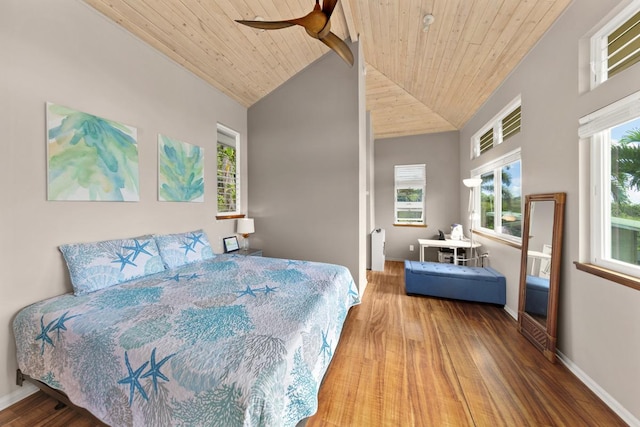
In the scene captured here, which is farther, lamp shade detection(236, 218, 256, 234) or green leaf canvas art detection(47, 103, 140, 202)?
lamp shade detection(236, 218, 256, 234)

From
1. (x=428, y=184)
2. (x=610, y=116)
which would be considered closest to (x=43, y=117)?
(x=610, y=116)

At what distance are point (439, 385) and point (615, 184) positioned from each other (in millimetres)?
1883

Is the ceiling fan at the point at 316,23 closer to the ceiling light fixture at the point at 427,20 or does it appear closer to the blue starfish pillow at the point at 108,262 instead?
the ceiling light fixture at the point at 427,20

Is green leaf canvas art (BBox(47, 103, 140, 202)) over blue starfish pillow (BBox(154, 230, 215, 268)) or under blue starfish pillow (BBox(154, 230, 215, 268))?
over

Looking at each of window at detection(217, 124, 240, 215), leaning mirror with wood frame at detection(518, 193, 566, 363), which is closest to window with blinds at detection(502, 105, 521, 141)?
leaning mirror with wood frame at detection(518, 193, 566, 363)

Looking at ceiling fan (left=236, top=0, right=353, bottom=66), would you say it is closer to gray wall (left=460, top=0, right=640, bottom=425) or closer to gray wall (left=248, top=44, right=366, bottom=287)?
gray wall (left=248, top=44, right=366, bottom=287)

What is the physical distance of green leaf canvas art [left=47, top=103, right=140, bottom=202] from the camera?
1.76 metres

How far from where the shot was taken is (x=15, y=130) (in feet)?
5.18

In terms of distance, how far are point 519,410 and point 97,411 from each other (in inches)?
98.0

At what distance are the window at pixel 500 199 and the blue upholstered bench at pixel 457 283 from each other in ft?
1.94

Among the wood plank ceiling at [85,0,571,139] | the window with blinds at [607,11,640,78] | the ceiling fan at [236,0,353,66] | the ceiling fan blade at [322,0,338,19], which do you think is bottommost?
the window with blinds at [607,11,640,78]

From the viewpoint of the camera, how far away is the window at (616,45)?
4.70 ft

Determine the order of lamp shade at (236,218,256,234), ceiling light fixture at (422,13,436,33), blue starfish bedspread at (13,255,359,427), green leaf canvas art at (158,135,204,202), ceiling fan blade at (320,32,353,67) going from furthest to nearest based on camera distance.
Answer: lamp shade at (236,218,256,234), green leaf canvas art at (158,135,204,202), ceiling light fixture at (422,13,436,33), ceiling fan blade at (320,32,353,67), blue starfish bedspread at (13,255,359,427)

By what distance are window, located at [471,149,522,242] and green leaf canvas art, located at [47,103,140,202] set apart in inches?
164
